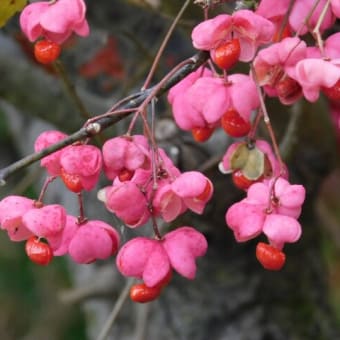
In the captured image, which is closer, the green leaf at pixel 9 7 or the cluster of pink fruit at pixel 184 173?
the cluster of pink fruit at pixel 184 173

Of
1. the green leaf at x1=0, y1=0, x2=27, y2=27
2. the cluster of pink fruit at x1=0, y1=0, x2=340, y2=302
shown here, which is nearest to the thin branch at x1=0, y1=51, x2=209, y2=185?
the cluster of pink fruit at x1=0, y1=0, x2=340, y2=302

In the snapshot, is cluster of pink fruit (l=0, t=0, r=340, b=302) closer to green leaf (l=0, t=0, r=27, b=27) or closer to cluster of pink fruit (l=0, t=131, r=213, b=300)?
cluster of pink fruit (l=0, t=131, r=213, b=300)

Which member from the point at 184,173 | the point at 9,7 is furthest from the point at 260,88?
the point at 9,7

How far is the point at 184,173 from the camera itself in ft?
2.47

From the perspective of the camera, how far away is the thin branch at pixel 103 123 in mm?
704

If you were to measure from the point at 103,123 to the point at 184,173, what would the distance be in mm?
75

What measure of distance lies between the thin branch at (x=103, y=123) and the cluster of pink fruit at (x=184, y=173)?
0.02 metres

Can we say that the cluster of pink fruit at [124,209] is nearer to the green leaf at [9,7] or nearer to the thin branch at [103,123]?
the thin branch at [103,123]

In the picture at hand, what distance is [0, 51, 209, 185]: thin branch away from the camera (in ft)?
2.31

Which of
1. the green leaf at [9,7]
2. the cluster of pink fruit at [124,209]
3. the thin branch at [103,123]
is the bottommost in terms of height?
the cluster of pink fruit at [124,209]

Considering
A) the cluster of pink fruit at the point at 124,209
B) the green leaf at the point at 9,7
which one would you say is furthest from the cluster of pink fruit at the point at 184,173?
the green leaf at the point at 9,7

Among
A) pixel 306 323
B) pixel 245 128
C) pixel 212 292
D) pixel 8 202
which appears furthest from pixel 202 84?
pixel 306 323

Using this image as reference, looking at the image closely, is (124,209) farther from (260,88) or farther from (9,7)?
(9,7)

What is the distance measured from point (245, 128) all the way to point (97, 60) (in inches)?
42.4
